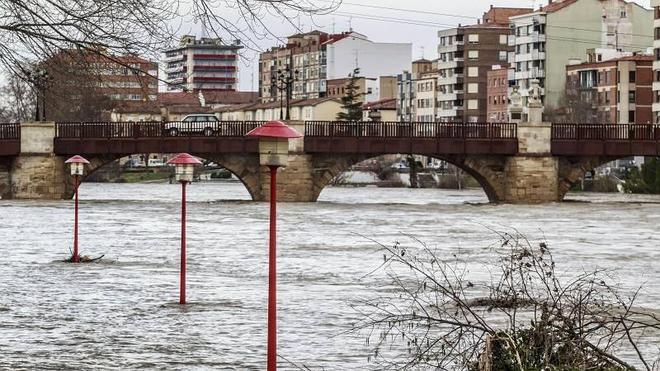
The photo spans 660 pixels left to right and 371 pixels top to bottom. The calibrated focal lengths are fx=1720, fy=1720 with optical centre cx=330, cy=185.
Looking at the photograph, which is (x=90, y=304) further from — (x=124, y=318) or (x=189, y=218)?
(x=189, y=218)

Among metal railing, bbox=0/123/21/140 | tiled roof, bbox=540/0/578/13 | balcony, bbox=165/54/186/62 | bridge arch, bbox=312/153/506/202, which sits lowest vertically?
balcony, bbox=165/54/186/62

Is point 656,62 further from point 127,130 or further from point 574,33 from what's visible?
point 127,130

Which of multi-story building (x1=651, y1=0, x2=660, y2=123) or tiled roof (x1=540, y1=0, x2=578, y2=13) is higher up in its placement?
tiled roof (x1=540, y1=0, x2=578, y2=13)

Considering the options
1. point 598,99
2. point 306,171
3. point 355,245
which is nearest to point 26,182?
point 306,171

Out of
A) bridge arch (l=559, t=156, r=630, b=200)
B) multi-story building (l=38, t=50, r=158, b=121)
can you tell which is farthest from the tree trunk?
multi-story building (l=38, t=50, r=158, b=121)

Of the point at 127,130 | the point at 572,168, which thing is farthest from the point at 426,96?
the point at 127,130

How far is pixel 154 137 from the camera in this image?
78.2m

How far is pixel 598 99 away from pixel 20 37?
123 meters

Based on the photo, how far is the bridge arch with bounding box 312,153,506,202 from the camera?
78938mm

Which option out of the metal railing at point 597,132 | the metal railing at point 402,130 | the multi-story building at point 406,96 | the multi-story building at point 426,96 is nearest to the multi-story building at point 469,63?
the multi-story building at point 426,96

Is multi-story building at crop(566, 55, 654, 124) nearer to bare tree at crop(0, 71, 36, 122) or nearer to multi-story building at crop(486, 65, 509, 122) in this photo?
multi-story building at crop(486, 65, 509, 122)

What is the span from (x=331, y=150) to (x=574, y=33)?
247 ft

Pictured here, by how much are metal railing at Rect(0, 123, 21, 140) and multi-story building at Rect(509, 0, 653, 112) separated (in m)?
77.8

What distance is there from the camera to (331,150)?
257 ft
